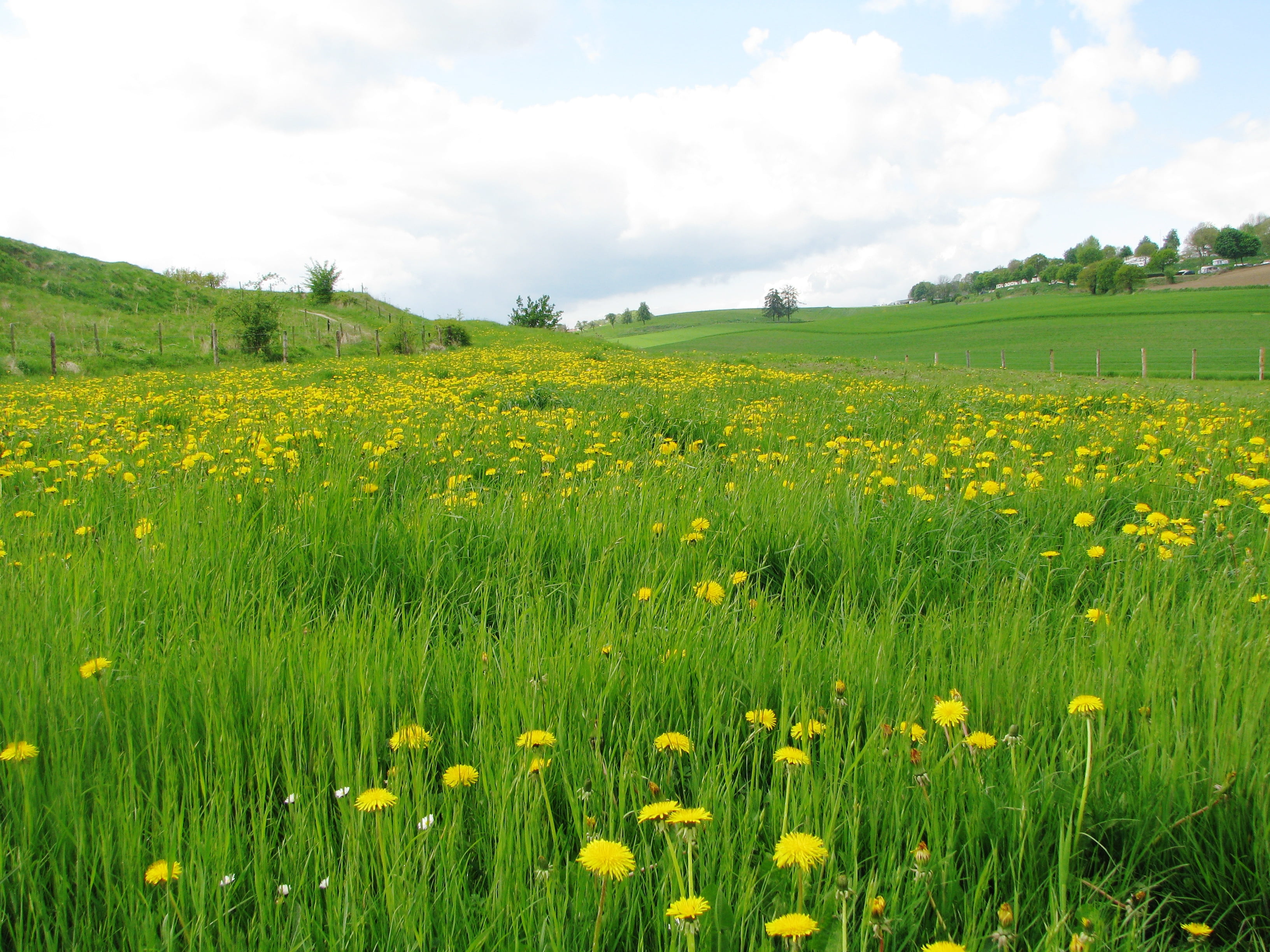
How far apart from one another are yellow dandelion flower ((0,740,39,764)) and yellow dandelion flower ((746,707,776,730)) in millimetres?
1537

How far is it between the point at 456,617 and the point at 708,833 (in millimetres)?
1506

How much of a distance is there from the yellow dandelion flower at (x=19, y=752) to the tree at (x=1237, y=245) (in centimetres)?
14127

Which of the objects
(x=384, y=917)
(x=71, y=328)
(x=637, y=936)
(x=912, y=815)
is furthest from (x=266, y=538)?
(x=71, y=328)

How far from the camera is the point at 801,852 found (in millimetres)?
1073

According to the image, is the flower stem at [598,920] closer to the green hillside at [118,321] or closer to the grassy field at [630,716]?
the grassy field at [630,716]

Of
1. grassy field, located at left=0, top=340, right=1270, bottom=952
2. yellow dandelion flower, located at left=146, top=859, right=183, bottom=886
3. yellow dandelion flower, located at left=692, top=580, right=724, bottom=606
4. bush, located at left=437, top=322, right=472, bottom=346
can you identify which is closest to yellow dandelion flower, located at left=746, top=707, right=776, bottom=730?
grassy field, located at left=0, top=340, right=1270, bottom=952

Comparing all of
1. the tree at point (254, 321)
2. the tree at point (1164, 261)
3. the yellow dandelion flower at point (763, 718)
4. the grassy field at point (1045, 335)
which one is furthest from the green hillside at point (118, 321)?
the tree at point (1164, 261)

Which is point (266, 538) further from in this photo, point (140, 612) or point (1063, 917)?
point (1063, 917)

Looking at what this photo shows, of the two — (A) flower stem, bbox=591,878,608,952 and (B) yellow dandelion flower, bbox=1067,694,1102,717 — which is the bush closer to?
(B) yellow dandelion flower, bbox=1067,694,1102,717

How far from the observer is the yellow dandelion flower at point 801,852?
1061mm

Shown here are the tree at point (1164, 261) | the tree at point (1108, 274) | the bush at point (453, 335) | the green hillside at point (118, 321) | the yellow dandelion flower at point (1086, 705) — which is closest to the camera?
the yellow dandelion flower at point (1086, 705)

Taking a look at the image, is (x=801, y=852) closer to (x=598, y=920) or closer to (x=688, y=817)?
(x=688, y=817)

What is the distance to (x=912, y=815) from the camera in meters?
1.38

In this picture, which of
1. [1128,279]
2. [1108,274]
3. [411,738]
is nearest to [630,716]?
[411,738]
